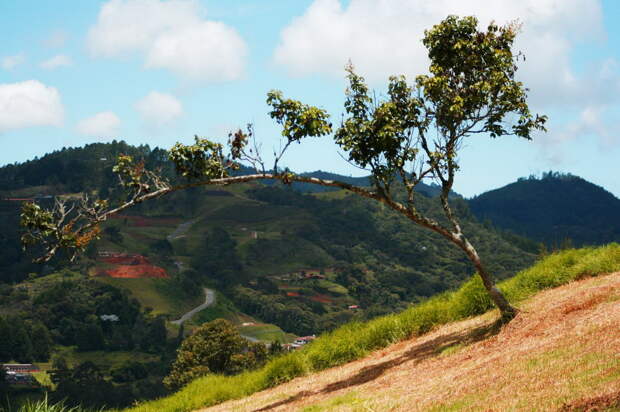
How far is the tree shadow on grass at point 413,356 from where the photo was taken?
18281 millimetres

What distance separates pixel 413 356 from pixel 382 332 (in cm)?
346

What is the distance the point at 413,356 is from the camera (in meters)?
19.3

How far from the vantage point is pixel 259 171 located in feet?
58.9

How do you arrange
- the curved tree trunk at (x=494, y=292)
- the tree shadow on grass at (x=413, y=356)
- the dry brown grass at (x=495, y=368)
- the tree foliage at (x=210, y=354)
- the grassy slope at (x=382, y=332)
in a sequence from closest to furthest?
1. the dry brown grass at (x=495, y=368)
2. the tree shadow on grass at (x=413, y=356)
3. the curved tree trunk at (x=494, y=292)
4. the grassy slope at (x=382, y=332)
5. the tree foliage at (x=210, y=354)

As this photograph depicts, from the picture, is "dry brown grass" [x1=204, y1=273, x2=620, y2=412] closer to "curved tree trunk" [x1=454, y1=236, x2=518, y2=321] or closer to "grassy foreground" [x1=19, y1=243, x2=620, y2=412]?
"curved tree trunk" [x1=454, y1=236, x2=518, y2=321]

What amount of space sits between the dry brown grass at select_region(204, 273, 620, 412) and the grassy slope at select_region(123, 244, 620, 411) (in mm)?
587

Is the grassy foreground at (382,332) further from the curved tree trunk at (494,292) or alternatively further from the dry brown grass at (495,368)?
the curved tree trunk at (494,292)

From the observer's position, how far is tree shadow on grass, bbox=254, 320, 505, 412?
1828 cm

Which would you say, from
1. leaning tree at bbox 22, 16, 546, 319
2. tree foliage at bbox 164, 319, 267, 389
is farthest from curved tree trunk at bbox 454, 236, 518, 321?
tree foliage at bbox 164, 319, 267, 389

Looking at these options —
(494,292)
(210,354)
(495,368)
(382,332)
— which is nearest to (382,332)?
(382,332)

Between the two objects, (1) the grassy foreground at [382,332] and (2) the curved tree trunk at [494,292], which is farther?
→ (1) the grassy foreground at [382,332]

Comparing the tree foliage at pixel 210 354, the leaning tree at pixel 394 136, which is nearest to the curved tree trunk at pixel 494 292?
the leaning tree at pixel 394 136

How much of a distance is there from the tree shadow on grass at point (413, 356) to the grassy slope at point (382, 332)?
86.5 inches

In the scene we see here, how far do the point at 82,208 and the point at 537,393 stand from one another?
11.0 m
